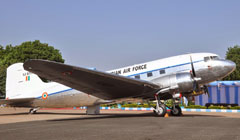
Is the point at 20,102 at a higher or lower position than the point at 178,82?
lower

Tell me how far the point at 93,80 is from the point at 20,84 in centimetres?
930

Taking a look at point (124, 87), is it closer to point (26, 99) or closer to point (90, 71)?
point (90, 71)

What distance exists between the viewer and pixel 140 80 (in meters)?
16.3

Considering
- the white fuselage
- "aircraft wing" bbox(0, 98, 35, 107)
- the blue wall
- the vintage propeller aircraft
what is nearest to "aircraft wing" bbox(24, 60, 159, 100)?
the vintage propeller aircraft

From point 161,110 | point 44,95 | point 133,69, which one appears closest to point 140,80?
point 161,110

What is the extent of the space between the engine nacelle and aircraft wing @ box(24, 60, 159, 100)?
609 millimetres

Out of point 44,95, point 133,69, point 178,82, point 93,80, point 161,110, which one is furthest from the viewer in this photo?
point 44,95

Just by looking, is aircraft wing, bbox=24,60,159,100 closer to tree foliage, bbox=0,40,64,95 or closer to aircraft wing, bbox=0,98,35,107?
aircraft wing, bbox=0,98,35,107

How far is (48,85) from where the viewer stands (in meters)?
21.8

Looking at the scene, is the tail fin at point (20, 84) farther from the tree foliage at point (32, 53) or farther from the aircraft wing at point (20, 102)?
the tree foliage at point (32, 53)

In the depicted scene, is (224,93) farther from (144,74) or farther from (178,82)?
(178,82)

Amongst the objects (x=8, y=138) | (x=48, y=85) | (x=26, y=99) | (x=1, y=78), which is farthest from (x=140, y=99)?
(x=1, y=78)

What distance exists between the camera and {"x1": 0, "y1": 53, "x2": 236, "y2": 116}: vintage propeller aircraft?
15252 millimetres

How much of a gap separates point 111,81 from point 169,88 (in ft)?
12.2
